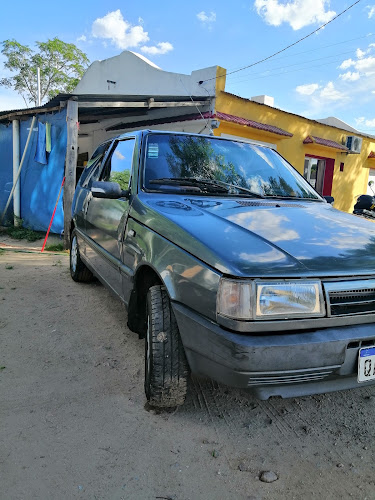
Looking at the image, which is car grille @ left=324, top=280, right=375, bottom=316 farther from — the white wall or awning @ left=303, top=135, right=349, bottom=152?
awning @ left=303, top=135, right=349, bottom=152

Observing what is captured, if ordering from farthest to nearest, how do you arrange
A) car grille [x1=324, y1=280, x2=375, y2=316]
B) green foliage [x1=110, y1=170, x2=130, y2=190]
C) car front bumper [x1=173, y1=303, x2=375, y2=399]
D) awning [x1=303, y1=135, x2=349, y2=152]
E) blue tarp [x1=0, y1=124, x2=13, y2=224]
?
1. awning [x1=303, y1=135, x2=349, y2=152]
2. blue tarp [x1=0, y1=124, x2=13, y2=224]
3. green foliage [x1=110, y1=170, x2=130, y2=190]
4. car grille [x1=324, y1=280, x2=375, y2=316]
5. car front bumper [x1=173, y1=303, x2=375, y2=399]

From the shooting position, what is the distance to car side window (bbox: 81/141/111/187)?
4.17m

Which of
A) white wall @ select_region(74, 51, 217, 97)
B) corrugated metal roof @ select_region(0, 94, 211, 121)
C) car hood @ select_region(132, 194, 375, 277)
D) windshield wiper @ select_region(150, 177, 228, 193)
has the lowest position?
car hood @ select_region(132, 194, 375, 277)

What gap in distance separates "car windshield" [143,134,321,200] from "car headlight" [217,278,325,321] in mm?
1258

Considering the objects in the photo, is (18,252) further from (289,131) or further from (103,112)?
(289,131)

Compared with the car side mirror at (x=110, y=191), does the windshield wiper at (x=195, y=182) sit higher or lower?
higher

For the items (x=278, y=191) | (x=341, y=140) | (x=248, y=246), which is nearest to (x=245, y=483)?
(x=248, y=246)

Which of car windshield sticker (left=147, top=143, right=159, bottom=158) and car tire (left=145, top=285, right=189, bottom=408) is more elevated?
car windshield sticker (left=147, top=143, right=159, bottom=158)

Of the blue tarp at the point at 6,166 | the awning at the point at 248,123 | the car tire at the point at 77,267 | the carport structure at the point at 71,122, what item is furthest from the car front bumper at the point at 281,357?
the blue tarp at the point at 6,166

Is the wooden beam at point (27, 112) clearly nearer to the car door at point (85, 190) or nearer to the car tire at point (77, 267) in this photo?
the car door at point (85, 190)

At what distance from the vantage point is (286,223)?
2.31 metres

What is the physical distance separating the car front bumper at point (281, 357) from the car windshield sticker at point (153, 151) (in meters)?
1.54

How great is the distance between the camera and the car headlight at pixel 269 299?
5.67ft

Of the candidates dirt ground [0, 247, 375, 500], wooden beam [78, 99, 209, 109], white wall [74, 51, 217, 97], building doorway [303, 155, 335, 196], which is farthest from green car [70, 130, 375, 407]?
building doorway [303, 155, 335, 196]
